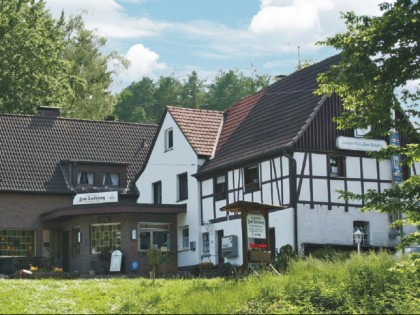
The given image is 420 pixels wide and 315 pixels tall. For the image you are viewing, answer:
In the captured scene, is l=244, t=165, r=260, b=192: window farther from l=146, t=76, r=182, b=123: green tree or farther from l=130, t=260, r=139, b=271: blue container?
l=146, t=76, r=182, b=123: green tree

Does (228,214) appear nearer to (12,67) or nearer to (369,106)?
(369,106)

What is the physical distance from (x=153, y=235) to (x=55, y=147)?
8.64m

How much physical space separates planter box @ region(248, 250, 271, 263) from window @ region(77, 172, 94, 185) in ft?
76.7

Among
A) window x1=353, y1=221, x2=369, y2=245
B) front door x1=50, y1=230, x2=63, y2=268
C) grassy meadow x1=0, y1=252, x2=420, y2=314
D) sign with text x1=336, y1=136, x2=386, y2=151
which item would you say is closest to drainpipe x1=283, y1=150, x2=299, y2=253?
sign with text x1=336, y1=136, x2=386, y2=151

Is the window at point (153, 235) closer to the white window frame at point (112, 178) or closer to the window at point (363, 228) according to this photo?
the white window frame at point (112, 178)

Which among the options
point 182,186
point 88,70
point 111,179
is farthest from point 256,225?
point 88,70

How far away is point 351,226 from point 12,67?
2809cm

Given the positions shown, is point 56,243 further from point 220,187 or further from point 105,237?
point 220,187

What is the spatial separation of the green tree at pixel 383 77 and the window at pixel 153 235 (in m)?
22.1

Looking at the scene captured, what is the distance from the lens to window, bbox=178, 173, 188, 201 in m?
47.2

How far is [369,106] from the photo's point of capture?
2486 cm

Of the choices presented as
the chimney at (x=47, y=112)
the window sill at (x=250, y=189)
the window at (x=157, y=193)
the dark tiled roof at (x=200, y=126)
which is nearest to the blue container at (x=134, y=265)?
the window at (x=157, y=193)

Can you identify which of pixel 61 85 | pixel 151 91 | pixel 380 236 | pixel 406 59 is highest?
pixel 151 91

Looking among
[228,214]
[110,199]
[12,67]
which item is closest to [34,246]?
[110,199]
